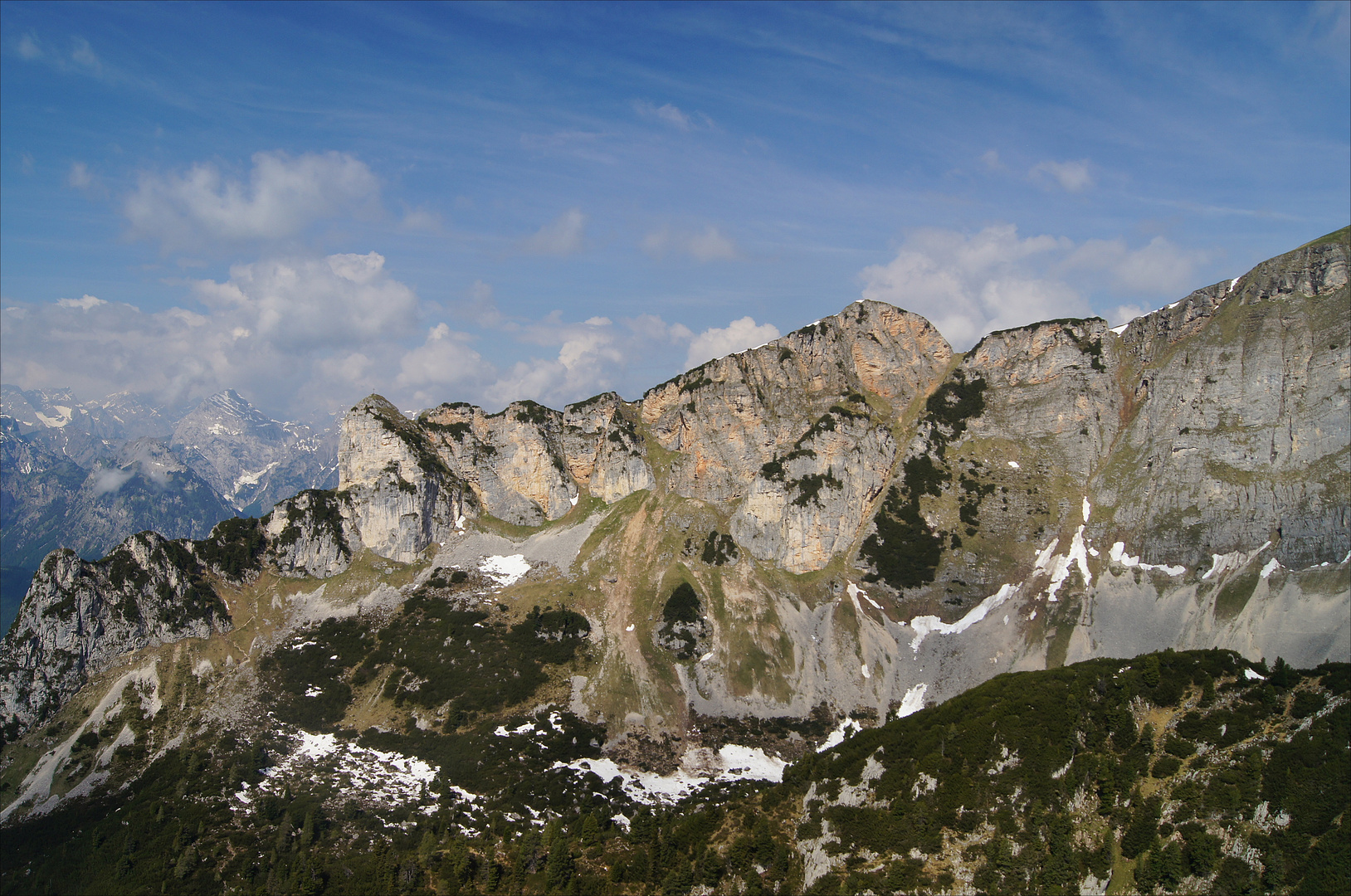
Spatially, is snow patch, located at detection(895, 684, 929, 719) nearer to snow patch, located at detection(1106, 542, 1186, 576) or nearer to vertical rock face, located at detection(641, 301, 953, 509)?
snow patch, located at detection(1106, 542, 1186, 576)

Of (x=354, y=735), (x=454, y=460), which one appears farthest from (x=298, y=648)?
(x=454, y=460)

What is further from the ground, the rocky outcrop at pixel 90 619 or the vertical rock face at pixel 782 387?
the vertical rock face at pixel 782 387

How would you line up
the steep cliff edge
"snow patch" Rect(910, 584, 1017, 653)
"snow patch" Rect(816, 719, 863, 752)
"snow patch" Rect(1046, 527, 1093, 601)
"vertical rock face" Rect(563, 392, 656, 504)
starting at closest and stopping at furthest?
"snow patch" Rect(816, 719, 863, 752) < the steep cliff edge < "snow patch" Rect(1046, 527, 1093, 601) < "snow patch" Rect(910, 584, 1017, 653) < "vertical rock face" Rect(563, 392, 656, 504)

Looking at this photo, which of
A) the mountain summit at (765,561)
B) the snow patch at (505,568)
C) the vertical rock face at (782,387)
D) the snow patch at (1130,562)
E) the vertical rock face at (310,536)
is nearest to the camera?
the mountain summit at (765,561)

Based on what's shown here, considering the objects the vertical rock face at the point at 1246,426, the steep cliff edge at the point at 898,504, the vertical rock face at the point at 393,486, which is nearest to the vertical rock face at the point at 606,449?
the steep cliff edge at the point at 898,504

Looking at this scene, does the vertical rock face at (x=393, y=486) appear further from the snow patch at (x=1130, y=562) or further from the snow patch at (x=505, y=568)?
the snow patch at (x=1130, y=562)

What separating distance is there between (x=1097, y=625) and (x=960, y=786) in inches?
3149

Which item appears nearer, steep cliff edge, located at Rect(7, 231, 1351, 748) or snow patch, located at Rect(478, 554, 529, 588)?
steep cliff edge, located at Rect(7, 231, 1351, 748)

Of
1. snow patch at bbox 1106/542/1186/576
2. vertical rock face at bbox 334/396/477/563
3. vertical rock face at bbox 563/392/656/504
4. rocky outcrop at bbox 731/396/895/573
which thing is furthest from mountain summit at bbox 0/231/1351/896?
vertical rock face at bbox 563/392/656/504

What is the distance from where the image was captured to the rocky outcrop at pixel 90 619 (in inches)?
5039

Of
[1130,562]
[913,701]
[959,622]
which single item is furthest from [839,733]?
[1130,562]

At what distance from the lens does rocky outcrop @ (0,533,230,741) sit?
420 ft

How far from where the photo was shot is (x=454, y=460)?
18638cm

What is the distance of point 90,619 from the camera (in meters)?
135
